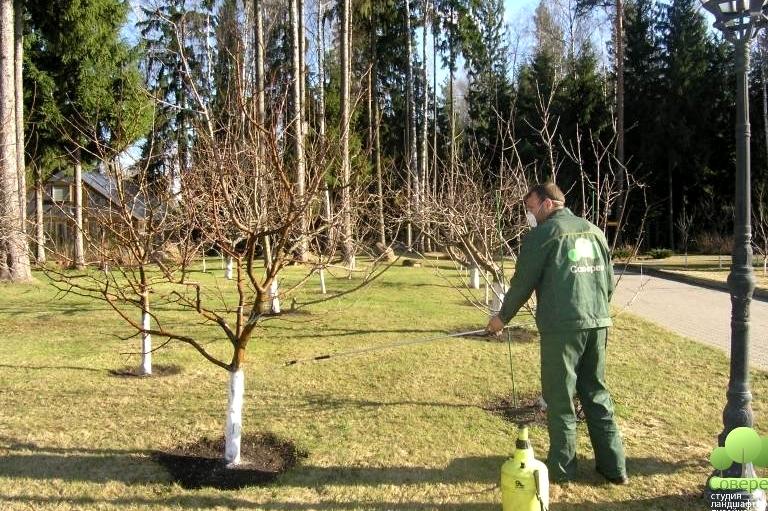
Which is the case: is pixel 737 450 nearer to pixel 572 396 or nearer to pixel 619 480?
pixel 619 480

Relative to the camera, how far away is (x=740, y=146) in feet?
11.8

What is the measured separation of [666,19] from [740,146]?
122 feet

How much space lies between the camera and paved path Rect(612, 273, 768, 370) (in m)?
8.58

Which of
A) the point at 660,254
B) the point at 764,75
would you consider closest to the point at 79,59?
the point at 660,254

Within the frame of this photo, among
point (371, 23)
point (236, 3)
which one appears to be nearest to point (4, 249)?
point (236, 3)

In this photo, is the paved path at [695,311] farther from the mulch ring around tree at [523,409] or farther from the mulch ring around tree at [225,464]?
the mulch ring around tree at [225,464]

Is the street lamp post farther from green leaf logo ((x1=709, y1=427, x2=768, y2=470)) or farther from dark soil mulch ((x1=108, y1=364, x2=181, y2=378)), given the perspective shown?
dark soil mulch ((x1=108, y1=364, x2=181, y2=378))

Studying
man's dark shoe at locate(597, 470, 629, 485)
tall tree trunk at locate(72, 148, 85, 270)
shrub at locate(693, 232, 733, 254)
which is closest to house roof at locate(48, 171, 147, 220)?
tall tree trunk at locate(72, 148, 85, 270)

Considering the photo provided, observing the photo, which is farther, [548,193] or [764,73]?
[764,73]

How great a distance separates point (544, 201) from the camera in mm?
3801

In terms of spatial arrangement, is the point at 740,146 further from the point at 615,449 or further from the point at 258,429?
the point at 258,429

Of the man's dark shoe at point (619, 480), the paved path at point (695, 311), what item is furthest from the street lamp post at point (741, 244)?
the paved path at point (695, 311)

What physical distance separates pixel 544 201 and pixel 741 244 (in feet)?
3.85

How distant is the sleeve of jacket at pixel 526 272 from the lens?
11.8 feet
